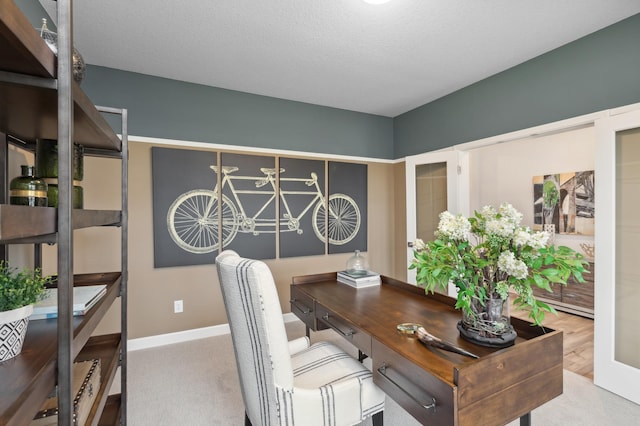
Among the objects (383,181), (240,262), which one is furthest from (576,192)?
(240,262)

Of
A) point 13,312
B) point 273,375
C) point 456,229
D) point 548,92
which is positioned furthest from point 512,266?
point 548,92

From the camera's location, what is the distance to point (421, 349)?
1.19m

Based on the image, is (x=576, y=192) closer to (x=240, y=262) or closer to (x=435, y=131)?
(x=435, y=131)

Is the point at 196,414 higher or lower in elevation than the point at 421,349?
lower

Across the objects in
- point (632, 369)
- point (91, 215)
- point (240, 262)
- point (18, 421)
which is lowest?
point (632, 369)

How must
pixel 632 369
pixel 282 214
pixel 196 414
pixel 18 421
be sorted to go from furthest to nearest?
pixel 282 214
pixel 632 369
pixel 196 414
pixel 18 421

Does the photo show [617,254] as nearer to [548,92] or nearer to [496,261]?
[548,92]

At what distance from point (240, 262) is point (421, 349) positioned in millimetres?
781

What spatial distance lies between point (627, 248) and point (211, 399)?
3116 millimetres

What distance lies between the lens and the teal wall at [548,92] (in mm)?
2180

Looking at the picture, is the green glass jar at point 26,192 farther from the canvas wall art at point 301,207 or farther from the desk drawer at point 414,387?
the canvas wall art at point 301,207

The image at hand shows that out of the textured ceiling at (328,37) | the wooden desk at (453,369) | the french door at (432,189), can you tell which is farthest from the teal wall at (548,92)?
the wooden desk at (453,369)

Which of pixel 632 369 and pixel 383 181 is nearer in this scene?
pixel 632 369

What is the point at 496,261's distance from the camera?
1.19m
